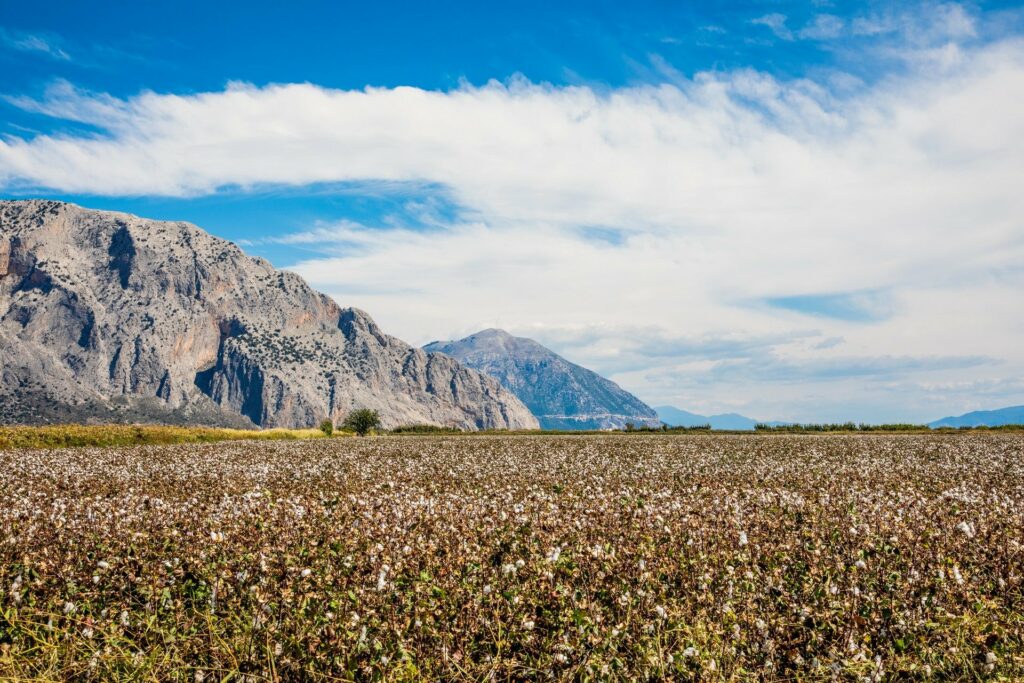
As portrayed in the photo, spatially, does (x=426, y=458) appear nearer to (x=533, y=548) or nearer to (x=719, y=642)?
(x=533, y=548)

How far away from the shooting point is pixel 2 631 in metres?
7.30

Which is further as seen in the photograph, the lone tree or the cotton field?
the lone tree

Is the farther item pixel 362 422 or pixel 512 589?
pixel 362 422

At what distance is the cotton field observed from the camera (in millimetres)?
6402

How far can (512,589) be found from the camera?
7.79 meters

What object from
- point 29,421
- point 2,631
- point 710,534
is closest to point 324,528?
point 2,631

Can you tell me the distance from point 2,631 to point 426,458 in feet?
77.9

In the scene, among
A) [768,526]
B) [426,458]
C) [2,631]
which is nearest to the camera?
[2,631]

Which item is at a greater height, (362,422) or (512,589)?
(512,589)

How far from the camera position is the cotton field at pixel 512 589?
6.40 metres

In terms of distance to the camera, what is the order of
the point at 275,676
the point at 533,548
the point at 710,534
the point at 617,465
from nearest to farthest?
the point at 275,676 < the point at 533,548 < the point at 710,534 < the point at 617,465

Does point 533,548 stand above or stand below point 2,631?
above

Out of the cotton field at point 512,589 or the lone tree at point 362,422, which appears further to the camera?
the lone tree at point 362,422

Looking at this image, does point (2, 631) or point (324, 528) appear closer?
point (2, 631)
